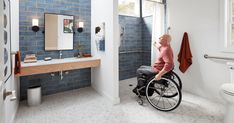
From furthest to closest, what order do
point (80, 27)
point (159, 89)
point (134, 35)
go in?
point (134, 35)
point (80, 27)
point (159, 89)

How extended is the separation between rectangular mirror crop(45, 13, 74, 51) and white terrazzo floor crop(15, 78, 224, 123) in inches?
40.9

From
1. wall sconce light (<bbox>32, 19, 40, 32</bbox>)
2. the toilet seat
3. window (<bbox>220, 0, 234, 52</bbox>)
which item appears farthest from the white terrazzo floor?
wall sconce light (<bbox>32, 19, 40, 32</bbox>)

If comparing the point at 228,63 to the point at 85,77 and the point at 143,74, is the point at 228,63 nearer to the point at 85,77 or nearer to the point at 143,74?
the point at 143,74

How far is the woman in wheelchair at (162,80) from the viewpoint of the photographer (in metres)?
2.35

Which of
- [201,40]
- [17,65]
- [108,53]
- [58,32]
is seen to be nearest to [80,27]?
[58,32]

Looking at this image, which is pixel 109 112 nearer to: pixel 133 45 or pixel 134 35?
pixel 133 45

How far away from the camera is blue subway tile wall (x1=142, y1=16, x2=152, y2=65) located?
428cm

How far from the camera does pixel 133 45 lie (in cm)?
440

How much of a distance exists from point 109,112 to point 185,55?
6.12 ft

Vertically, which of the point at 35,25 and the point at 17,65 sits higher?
the point at 35,25

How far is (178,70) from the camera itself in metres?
3.44

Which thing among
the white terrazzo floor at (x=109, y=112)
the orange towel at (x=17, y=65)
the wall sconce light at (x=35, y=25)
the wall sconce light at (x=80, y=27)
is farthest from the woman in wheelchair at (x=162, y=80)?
the wall sconce light at (x=35, y=25)

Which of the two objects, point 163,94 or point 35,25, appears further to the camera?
point 35,25

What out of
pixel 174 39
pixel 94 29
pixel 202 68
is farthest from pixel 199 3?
pixel 94 29
